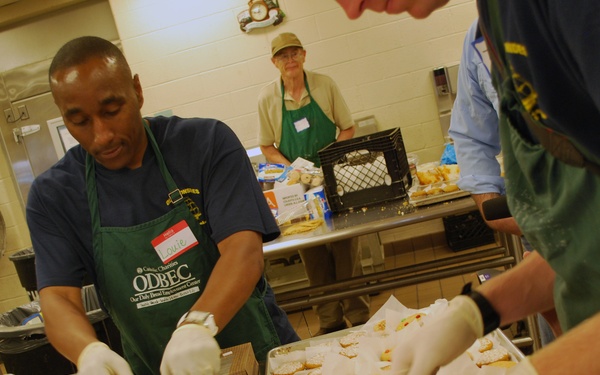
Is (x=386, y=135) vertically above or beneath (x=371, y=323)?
above

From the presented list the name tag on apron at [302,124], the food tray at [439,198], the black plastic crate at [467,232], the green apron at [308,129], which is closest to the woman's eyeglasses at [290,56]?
the green apron at [308,129]

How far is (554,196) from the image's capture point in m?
0.88

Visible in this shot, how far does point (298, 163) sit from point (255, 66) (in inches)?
79.5

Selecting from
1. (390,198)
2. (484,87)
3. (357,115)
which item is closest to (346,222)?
(390,198)

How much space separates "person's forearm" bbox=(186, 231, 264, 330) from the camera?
1488 mm

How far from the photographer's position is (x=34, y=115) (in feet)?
18.1

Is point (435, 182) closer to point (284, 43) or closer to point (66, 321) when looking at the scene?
point (284, 43)

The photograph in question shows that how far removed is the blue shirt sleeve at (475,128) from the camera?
2141 mm

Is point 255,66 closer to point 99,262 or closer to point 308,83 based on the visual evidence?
point 308,83

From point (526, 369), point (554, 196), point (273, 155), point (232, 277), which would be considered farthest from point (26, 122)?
point (526, 369)

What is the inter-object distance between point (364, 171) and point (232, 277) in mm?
1595

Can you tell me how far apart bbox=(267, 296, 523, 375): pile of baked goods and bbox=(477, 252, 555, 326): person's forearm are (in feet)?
0.75

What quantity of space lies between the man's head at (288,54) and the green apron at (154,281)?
2.70 meters

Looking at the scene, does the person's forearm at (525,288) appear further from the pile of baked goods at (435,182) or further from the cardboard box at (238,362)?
the pile of baked goods at (435,182)
